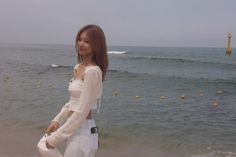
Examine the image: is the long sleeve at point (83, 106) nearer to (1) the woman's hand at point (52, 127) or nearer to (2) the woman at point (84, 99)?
(2) the woman at point (84, 99)

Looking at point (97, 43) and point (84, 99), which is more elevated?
point (97, 43)

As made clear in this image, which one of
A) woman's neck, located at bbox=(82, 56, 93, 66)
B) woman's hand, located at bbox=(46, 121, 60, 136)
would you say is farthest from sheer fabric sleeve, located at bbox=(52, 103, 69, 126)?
woman's neck, located at bbox=(82, 56, 93, 66)

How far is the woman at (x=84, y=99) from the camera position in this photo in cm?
260

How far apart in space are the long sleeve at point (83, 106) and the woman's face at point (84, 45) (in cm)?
21

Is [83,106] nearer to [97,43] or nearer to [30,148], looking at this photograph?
[97,43]

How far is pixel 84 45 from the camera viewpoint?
8.97ft

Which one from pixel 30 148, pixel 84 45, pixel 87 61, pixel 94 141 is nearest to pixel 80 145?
pixel 94 141

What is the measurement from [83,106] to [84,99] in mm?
54

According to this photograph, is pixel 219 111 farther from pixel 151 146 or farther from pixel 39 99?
pixel 39 99

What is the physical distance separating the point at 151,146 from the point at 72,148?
467cm

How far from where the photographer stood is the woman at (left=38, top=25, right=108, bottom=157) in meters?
2.60

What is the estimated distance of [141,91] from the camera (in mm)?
15484

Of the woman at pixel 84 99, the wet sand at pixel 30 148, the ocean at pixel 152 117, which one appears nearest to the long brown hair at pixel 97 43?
the woman at pixel 84 99

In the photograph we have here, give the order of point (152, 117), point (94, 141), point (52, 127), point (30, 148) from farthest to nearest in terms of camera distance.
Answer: point (152, 117) < point (30, 148) < point (52, 127) < point (94, 141)
